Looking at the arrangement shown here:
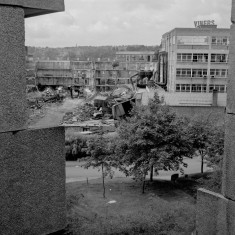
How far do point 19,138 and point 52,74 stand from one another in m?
85.3

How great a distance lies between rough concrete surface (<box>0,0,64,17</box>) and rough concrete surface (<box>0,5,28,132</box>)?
0.17ft

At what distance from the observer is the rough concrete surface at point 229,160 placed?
11.1 feet

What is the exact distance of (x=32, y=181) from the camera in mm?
3535

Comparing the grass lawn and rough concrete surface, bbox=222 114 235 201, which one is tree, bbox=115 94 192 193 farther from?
rough concrete surface, bbox=222 114 235 201

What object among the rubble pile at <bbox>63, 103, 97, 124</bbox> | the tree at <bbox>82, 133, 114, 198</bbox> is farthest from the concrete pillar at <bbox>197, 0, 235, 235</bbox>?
the rubble pile at <bbox>63, 103, 97, 124</bbox>

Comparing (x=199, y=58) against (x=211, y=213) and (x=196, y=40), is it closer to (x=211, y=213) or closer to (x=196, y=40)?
(x=196, y=40)

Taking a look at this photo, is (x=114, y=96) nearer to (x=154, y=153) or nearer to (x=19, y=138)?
(x=154, y=153)

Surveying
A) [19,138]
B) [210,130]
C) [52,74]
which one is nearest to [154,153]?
[210,130]

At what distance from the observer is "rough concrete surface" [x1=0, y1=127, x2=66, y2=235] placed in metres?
3.39

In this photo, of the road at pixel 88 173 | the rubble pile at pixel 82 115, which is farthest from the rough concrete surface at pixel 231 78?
the rubble pile at pixel 82 115

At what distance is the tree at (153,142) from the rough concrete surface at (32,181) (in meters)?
14.3

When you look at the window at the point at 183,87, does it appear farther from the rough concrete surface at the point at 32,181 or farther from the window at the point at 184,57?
the rough concrete surface at the point at 32,181

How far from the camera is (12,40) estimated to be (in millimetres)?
3238

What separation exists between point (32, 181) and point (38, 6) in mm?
1623
